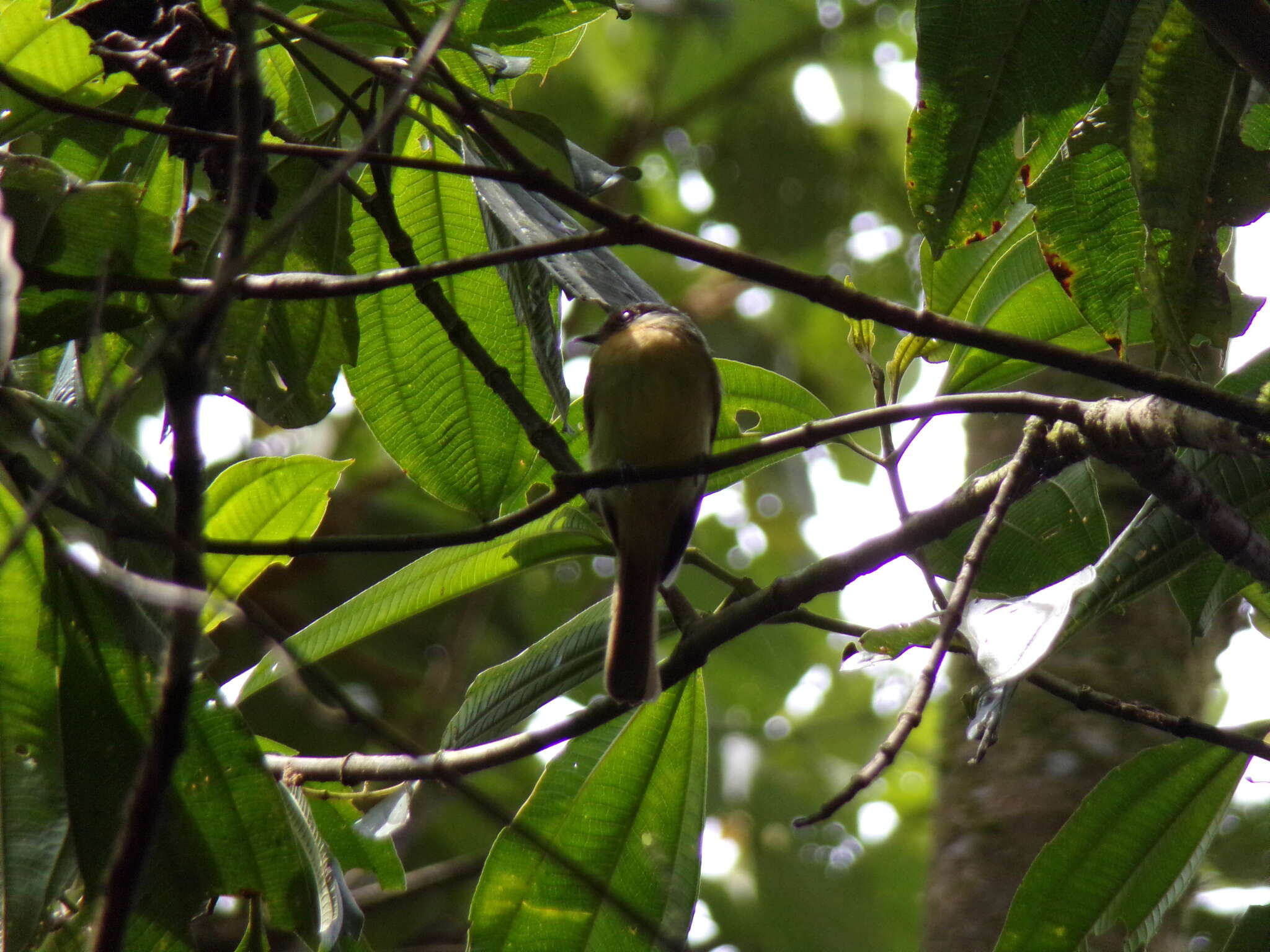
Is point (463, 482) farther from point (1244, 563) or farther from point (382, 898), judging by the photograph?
point (382, 898)

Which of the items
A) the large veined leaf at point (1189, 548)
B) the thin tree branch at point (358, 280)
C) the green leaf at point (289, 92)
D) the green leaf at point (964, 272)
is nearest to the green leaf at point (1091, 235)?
the large veined leaf at point (1189, 548)

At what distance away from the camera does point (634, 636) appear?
2.45 metres

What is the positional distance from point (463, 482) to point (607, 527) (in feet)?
1.22

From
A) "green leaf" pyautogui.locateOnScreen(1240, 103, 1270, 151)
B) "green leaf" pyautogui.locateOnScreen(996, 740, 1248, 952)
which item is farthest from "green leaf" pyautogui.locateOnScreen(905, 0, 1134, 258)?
"green leaf" pyautogui.locateOnScreen(996, 740, 1248, 952)

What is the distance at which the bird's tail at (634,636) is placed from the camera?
7.59ft

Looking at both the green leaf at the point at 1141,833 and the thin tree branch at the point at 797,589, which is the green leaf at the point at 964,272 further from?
the green leaf at the point at 1141,833

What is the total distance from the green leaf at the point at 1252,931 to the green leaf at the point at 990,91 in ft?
4.27

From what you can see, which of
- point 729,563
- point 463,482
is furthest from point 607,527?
point 729,563

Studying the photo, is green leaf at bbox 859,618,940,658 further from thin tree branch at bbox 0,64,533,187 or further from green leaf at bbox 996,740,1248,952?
thin tree branch at bbox 0,64,533,187

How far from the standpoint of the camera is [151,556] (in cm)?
208

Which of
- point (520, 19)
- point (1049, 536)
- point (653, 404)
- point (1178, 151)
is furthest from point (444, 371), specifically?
point (1178, 151)

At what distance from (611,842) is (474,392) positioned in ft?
3.14

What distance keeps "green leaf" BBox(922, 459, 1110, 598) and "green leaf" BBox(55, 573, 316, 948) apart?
4.21 ft

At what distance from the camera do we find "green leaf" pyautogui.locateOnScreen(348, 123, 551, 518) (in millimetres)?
2572
